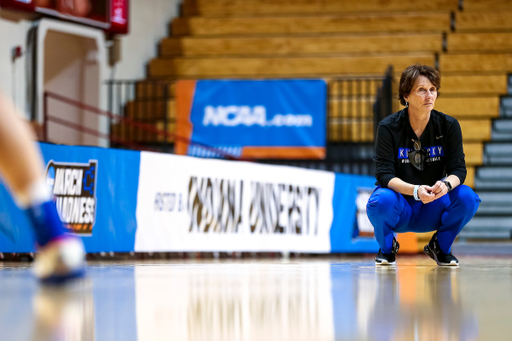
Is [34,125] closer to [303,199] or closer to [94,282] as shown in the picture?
[303,199]

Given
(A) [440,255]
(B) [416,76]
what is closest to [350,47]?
(B) [416,76]

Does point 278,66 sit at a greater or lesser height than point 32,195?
greater

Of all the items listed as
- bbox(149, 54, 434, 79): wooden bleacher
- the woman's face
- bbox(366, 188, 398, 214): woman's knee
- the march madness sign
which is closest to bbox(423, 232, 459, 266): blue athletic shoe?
bbox(366, 188, 398, 214): woman's knee

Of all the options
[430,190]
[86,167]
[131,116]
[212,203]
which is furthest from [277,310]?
[131,116]

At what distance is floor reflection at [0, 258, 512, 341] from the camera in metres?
1.18

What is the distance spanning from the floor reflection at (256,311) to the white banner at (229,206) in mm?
3744

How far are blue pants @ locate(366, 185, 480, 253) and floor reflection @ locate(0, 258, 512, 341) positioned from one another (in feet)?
3.64

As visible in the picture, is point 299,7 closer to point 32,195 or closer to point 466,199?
point 466,199

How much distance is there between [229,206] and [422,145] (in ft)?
11.2

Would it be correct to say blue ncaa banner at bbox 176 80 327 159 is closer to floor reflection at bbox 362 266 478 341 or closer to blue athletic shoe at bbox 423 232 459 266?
blue athletic shoe at bbox 423 232 459 266

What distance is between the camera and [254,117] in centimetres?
906

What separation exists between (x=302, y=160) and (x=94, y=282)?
6.98 m

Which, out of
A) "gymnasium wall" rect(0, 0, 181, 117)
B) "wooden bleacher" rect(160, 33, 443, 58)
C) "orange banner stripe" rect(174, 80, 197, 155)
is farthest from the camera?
"wooden bleacher" rect(160, 33, 443, 58)

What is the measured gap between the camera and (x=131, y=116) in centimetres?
1021
